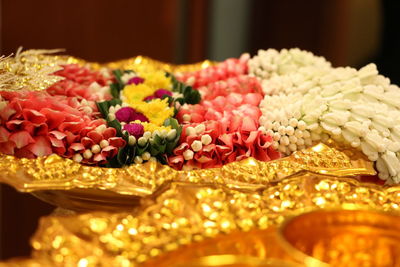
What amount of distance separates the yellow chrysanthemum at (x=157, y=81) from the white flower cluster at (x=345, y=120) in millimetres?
221

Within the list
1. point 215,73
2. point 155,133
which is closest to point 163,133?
point 155,133

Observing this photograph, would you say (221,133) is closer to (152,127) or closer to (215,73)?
(152,127)

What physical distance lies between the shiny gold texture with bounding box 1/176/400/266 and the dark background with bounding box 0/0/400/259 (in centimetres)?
155

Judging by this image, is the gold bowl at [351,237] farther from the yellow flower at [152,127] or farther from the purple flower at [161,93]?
the purple flower at [161,93]

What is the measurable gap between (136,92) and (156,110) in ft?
0.39

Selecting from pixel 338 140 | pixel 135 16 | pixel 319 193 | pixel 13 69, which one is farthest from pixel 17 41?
pixel 319 193

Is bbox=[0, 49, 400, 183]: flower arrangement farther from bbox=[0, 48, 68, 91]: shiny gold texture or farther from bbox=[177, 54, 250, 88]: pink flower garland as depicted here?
bbox=[177, 54, 250, 88]: pink flower garland

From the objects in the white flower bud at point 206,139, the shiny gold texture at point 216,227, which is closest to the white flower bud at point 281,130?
the white flower bud at point 206,139

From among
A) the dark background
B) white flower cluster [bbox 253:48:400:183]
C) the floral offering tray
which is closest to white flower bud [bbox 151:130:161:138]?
the floral offering tray

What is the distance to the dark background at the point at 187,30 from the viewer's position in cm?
214

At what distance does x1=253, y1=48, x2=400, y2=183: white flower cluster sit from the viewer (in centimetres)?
85

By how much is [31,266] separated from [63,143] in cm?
36

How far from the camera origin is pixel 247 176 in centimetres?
73

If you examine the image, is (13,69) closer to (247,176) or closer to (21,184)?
(21,184)
